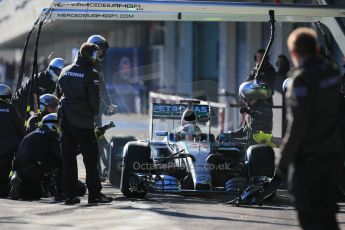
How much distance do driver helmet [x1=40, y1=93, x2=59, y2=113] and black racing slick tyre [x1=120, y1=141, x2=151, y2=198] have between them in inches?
50.9

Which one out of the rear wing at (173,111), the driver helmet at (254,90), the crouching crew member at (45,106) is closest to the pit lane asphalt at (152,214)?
the crouching crew member at (45,106)

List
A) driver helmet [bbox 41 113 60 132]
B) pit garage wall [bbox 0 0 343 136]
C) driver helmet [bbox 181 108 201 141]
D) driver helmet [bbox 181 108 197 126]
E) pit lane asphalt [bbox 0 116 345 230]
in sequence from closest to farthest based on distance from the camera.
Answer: pit lane asphalt [bbox 0 116 345 230] < driver helmet [bbox 41 113 60 132] < driver helmet [bbox 181 108 201 141] < driver helmet [bbox 181 108 197 126] < pit garage wall [bbox 0 0 343 136]

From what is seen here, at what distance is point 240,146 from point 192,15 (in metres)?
2.45

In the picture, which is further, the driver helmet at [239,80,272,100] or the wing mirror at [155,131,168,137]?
the wing mirror at [155,131,168,137]

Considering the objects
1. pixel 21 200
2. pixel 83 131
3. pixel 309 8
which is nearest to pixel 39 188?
pixel 21 200

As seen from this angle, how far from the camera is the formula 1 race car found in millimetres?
10945

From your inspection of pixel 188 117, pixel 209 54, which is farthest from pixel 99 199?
pixel 209 54

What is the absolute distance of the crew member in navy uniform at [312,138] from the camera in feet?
22.0

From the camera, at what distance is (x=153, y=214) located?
9.96 m

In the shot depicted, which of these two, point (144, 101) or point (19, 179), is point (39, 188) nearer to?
point (19, 179)

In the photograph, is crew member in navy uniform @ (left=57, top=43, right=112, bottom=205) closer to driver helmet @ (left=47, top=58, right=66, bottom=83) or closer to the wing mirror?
the wing mirror

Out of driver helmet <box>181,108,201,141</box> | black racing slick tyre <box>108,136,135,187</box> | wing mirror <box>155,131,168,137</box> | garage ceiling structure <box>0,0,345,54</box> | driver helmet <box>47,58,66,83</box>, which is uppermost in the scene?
garage ceiling structure <box>0,0,345,54</box>

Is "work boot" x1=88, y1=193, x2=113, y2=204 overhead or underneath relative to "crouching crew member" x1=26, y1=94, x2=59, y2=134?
underneath

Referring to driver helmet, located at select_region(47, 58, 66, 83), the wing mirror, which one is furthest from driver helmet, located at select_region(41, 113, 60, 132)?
driver helmet, located at select_region(47, 58, 66, 83)
